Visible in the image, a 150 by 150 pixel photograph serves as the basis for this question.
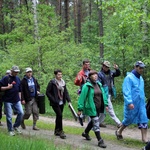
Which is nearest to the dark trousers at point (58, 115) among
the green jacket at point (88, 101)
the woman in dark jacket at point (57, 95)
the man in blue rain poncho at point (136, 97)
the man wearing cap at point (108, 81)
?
the woman in dark jacket at point (57, 95)

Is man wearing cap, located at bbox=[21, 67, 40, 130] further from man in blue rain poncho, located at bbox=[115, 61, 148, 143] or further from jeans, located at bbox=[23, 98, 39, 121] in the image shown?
man in blue rain poncho, located at bbox=[115, 61, 148, 143]

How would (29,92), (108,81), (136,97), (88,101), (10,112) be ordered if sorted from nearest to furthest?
(88,101) < (136,97) < (10,112) < (29,92) < (108,81)

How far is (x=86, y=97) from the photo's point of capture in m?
8.35

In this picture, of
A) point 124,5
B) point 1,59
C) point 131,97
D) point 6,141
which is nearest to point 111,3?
point 124,5

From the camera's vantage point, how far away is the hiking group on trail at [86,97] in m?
8.36

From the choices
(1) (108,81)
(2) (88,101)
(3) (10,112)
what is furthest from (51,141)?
(1) (108,81)

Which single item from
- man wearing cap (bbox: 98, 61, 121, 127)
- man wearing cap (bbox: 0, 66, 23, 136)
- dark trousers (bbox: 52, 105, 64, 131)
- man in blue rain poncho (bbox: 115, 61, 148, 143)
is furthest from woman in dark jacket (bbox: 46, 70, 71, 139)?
man in blue rain poncho (bbox: 115, 61, 148, 143)

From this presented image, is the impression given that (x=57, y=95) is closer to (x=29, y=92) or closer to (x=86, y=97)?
(x=86, y=97)

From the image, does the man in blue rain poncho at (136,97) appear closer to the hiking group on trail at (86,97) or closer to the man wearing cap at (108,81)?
the hiking group on trail at (86,97)

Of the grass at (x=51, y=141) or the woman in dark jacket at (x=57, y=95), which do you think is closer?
the grass at (x=51, y=141)

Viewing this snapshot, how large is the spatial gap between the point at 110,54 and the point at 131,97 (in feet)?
32.3

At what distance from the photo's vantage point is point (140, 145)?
883 centimetres

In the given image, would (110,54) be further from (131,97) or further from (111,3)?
(131,97)

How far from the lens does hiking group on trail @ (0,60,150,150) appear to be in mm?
8359
